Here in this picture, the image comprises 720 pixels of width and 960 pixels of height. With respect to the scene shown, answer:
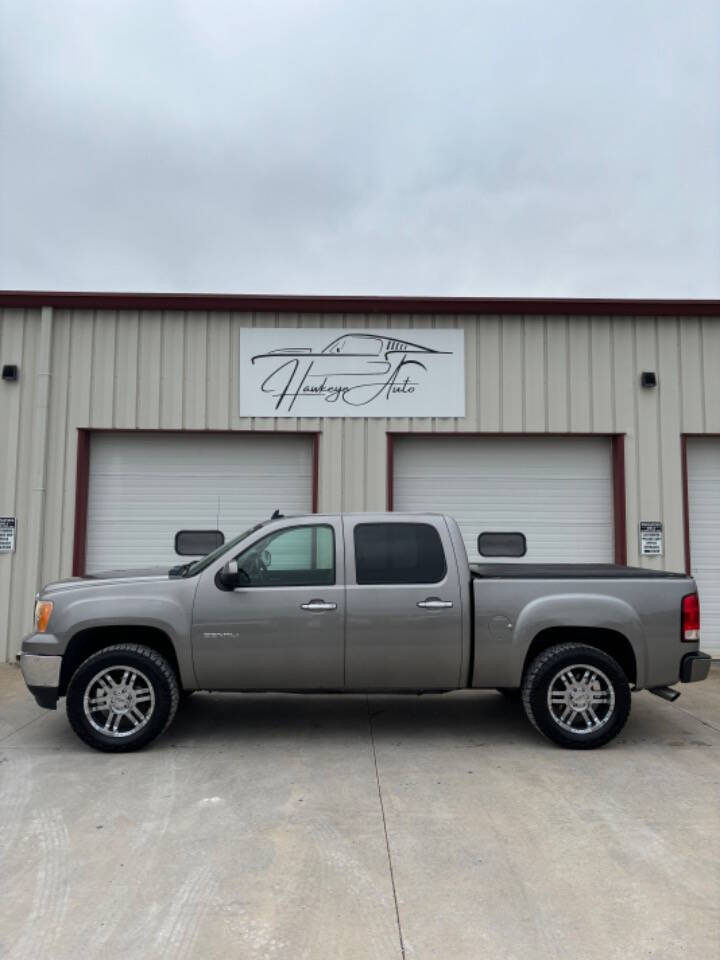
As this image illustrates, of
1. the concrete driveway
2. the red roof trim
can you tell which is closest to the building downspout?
the red roof trim

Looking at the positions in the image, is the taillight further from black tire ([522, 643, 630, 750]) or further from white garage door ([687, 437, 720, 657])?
white garage door ([687, 437, 720, 657])

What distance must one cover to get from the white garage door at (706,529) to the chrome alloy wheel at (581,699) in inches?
204

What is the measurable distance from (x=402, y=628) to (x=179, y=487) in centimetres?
561

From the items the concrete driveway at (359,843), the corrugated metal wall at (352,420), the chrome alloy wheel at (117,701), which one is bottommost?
the concrete driveway at (359,843)

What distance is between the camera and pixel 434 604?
5770 mm

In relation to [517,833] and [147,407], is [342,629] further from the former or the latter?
[147,407]

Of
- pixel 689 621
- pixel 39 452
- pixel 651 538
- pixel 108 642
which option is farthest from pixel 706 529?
pixel 39 452

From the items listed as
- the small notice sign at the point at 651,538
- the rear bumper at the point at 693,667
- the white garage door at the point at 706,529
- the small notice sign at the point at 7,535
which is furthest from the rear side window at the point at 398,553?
the small notice sign at the point at 7,535

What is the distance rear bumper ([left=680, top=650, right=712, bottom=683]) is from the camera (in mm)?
5766

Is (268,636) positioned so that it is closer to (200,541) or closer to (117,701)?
(117,701)

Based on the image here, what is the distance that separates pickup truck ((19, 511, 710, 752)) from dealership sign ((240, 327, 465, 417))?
14.9 ft

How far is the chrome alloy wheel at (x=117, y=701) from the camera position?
5.65 m

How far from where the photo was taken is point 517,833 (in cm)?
418

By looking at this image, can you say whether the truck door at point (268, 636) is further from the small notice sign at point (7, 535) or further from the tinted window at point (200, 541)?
the small notice sign at point (7, 535)
